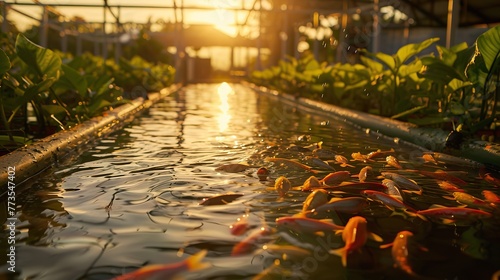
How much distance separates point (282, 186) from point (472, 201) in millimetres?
939

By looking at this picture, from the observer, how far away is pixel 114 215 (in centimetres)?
224

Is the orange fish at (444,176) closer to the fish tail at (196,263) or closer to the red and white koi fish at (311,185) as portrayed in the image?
the red and white koi fish at (311,185)

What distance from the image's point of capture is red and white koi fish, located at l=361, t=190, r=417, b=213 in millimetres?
2431

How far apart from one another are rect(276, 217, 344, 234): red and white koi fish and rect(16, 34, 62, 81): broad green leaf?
8.34 feet

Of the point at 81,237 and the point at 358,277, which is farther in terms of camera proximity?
the point at 81,237

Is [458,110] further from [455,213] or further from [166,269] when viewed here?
[166,269]

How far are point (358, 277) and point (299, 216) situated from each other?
0.59 meters

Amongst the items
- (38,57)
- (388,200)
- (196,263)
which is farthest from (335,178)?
(38,57)

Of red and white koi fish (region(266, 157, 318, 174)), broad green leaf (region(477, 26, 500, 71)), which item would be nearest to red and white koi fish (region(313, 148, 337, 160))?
red and white koi fish (region(266, 157, 318, 174))

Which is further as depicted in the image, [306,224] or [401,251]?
[306,224]

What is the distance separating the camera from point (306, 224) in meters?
2.08

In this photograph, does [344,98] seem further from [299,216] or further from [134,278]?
[134,278]

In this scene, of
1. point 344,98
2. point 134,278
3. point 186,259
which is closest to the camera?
point 134,278

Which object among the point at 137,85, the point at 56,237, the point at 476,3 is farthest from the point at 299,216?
the point at 476,3
